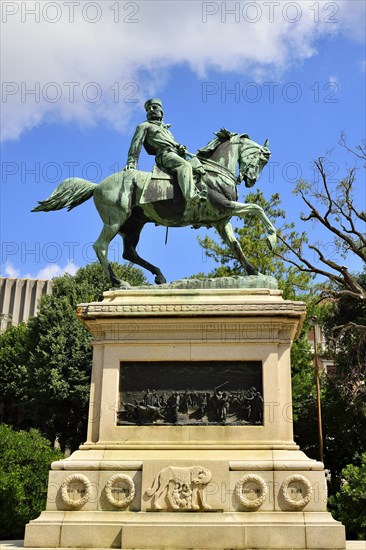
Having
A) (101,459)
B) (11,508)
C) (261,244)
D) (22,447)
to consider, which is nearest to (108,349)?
(101,459)

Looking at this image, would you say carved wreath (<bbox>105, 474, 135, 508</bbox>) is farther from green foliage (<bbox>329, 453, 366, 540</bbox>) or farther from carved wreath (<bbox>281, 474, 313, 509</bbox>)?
green foliage (<bbox>329, 453, 366, 540</bbox>)

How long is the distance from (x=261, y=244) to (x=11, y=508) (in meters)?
16.9

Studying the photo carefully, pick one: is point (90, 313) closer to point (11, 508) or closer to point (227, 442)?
point (227, 442)

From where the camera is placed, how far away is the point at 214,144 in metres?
13.1

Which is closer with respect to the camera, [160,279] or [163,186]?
[163,186]

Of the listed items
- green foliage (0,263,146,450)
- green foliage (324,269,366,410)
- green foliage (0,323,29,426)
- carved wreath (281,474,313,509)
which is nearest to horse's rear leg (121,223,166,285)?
carved wreath (281,474,313,509)

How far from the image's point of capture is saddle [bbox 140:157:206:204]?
1223 centimetres

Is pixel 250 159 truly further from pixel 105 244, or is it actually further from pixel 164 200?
pixel 105 244

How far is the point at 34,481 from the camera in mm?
17094

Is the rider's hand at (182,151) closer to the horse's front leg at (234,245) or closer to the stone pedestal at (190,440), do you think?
the horse's front leg at (234,245)

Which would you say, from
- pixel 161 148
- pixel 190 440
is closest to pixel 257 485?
pixel 190 440

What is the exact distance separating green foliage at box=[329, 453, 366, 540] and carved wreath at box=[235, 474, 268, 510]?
7.44m

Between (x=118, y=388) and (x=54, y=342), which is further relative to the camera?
(x=54, y=342)

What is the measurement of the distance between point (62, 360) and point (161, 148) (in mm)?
18718
